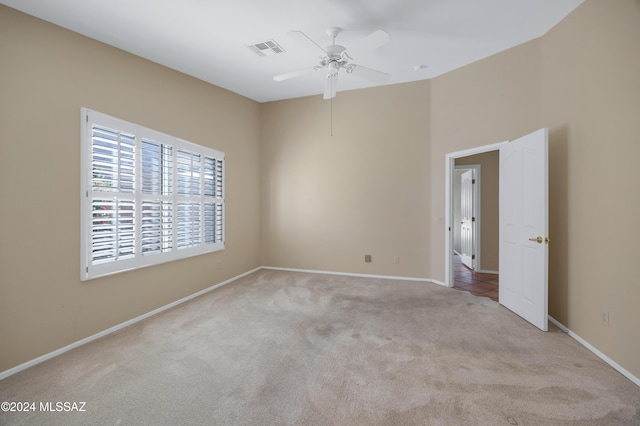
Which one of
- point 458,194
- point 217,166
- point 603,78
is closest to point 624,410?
point 603,78

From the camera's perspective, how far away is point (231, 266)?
4.94 meters

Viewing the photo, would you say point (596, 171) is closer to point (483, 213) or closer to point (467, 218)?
point (483, 213)

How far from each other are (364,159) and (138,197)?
139 inches

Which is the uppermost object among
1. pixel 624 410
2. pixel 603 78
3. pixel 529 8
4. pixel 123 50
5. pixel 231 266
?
pixel 529 8

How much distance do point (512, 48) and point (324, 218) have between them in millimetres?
3676

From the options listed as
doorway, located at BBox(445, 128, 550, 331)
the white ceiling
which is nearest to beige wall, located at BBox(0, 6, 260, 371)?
the white ceiling

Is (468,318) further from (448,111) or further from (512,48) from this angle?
(512,48)

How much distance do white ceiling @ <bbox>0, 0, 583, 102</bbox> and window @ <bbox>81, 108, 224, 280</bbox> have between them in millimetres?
887

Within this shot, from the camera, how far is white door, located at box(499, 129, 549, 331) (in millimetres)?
2928

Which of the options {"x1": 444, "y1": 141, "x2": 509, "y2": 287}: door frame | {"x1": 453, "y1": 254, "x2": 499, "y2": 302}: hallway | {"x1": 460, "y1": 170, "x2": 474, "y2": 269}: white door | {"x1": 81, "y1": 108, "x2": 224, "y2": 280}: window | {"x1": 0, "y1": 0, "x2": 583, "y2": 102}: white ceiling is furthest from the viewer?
{"x1": 460, "y1": 170, "x2": 474, "y2": 269}: white door

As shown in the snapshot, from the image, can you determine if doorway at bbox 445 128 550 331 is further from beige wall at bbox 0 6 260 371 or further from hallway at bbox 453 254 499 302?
beige wall at bbox 0 6 260 371

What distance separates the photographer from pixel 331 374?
222 cm

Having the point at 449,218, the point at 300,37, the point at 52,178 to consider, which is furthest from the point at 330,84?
the point at 52,178

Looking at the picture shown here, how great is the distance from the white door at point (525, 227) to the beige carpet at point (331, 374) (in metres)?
0.27
